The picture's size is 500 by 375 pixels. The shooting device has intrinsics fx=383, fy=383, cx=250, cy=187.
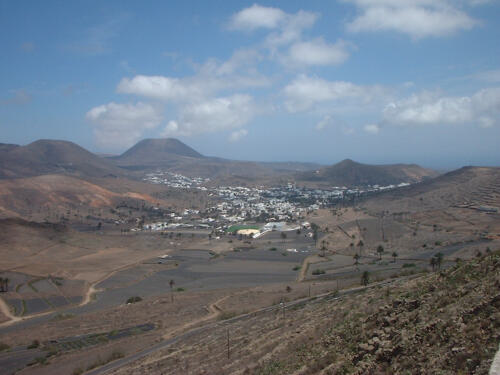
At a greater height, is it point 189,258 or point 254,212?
point 254,212

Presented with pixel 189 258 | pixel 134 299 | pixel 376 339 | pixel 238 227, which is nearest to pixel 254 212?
pixel 238 227

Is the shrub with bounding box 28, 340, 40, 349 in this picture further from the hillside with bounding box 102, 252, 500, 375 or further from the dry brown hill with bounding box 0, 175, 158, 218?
the dry brown hill with bounding box 0, 175, 158, 218

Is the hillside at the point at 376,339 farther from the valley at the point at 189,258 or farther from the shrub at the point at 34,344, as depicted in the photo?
the shrub at the point at 34,344

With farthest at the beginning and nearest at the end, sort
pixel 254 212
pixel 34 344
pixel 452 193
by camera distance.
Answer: pixel 254 212, pixel 452 193, pixel 34 344

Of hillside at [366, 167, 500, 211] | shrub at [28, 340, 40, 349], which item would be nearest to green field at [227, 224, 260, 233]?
hillside at [366, 167, 500, 211]

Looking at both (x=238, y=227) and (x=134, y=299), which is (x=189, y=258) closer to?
(x=134, y=299)

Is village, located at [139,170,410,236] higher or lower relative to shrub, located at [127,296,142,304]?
higher

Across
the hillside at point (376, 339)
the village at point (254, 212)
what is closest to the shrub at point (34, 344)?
the hillside at point (376, 339)

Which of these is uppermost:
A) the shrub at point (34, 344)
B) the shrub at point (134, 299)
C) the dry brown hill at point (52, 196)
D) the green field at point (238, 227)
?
the dry brown hill at point (52, 196)

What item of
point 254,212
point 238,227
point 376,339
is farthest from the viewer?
point 254,212

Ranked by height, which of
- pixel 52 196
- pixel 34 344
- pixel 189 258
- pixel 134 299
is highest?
pixel 52 196

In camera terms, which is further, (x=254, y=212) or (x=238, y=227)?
(x=254, y=212)
